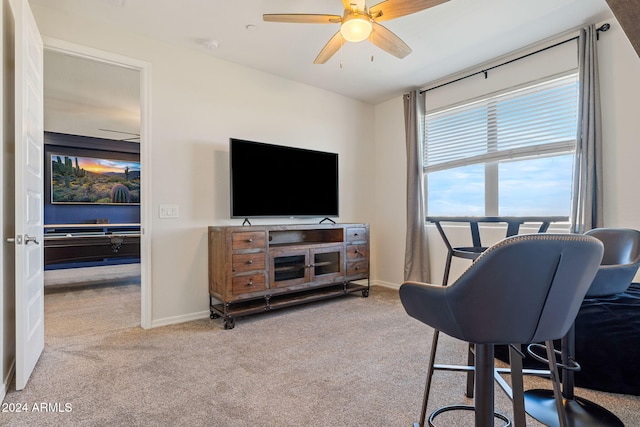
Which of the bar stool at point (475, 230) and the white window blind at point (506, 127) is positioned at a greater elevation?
the white window blind at point (506, 127)

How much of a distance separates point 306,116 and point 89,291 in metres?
3.85

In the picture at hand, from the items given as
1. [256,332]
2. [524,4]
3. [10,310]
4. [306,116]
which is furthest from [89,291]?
[524,4]

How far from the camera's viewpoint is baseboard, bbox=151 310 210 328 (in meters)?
3.04

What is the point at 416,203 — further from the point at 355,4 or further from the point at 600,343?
the point at 355,4

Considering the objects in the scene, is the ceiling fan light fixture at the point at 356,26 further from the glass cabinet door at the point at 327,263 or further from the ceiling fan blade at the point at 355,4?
the glass cabinet door at the point at 327,263

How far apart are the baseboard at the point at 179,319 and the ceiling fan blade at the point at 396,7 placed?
3026mm

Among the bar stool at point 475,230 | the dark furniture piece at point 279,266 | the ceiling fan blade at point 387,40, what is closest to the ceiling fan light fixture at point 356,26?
the ceiling fan blade at point 387,40

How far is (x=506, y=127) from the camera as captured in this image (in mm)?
3467

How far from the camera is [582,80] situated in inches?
112

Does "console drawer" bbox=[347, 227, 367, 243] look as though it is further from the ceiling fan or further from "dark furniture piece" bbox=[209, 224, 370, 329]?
the ceiling fan

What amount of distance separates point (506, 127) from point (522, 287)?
3014 mm

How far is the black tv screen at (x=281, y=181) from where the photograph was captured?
11.0ft

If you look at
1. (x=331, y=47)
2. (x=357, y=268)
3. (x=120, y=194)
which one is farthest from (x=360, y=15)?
(x=120, y=194)

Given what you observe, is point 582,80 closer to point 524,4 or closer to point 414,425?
point 524,4
